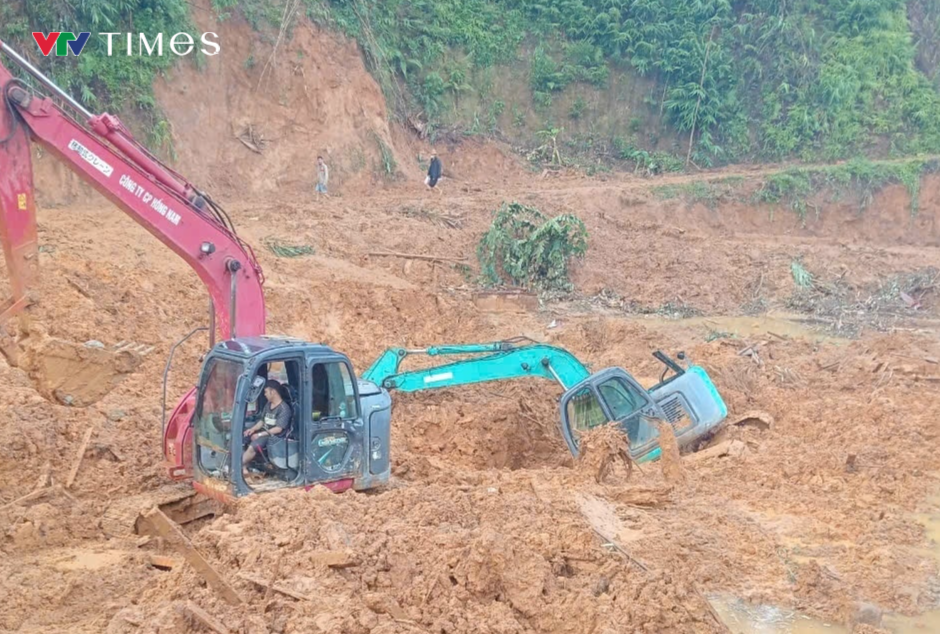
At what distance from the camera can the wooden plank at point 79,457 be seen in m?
9.06

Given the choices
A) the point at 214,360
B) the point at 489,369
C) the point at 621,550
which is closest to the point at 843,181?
the point at 489,369

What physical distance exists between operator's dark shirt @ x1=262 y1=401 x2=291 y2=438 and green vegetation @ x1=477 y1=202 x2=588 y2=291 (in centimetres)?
1112

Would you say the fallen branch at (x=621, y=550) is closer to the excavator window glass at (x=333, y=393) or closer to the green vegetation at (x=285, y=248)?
the excavator window glass at (x=333, y=393)

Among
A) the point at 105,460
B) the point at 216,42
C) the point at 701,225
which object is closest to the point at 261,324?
the point at 105,460

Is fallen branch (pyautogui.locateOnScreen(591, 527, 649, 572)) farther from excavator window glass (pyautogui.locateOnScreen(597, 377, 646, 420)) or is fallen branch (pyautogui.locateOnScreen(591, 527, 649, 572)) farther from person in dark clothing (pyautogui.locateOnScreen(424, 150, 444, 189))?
person in dark clothing (pyautogui.locateOnScreen(424, 150, 444, 189))

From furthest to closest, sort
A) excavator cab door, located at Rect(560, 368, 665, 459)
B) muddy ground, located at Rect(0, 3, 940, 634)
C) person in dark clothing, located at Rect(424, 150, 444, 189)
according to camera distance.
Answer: person in dark clothing, located at Rect(424, 150, 444, 189) → excavator cab door, located at Rect(560, 368, 665, 459) → muddy ground, located at Rect(0, 3, 940, 634)

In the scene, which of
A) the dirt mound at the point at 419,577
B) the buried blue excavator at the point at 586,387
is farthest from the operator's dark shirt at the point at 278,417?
the buried blue excavator at the point at 586,387

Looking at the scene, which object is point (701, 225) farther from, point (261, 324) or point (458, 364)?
point (261, 324)

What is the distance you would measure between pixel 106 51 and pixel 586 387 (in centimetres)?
1310

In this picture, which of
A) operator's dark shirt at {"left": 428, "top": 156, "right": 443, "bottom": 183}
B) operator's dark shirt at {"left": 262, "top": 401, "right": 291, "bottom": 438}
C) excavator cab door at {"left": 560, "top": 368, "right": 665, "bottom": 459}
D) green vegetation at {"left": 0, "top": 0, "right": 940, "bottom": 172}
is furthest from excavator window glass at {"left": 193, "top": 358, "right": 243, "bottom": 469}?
green vegetation at {"left": 0, "top": 0, "right": 940, "bottom": 172}

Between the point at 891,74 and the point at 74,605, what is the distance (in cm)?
3005

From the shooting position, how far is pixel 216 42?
21.1 meters

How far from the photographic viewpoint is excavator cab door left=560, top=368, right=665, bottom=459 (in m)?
10.9

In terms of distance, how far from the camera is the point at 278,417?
26.1 ft
